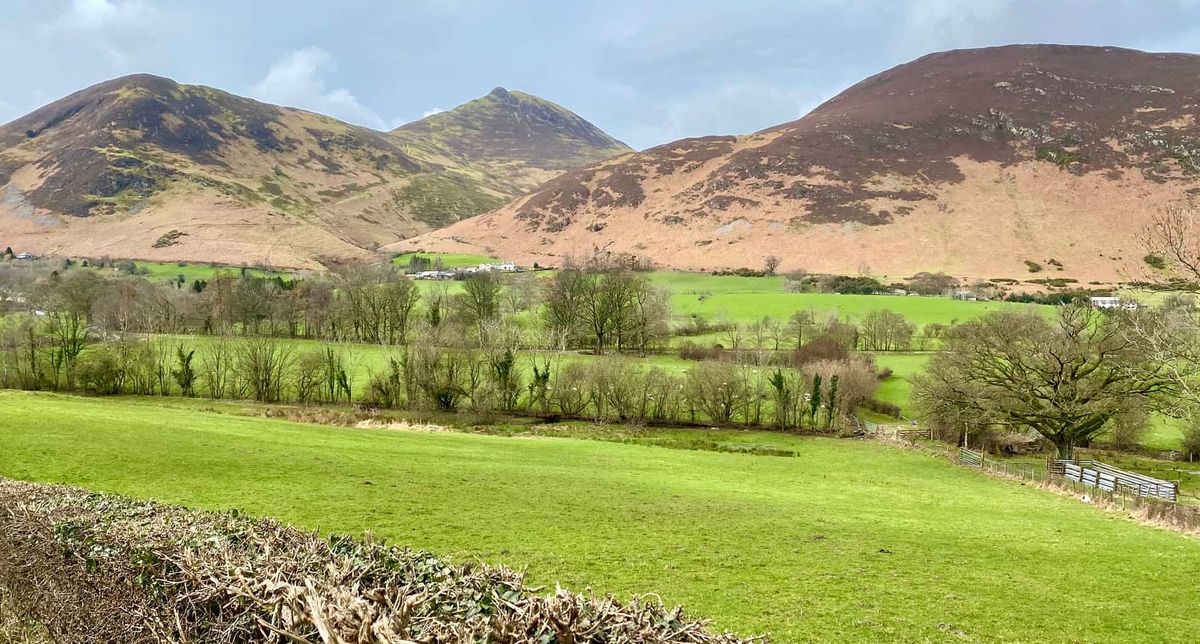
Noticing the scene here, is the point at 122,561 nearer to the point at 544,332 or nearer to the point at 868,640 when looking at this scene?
the point at 868,640

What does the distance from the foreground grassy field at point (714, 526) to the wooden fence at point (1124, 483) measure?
142 inches

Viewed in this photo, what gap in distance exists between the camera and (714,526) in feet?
64.2

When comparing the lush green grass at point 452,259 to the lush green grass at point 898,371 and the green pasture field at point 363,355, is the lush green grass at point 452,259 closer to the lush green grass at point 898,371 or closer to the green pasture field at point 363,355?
the green pasture field at point 363,355

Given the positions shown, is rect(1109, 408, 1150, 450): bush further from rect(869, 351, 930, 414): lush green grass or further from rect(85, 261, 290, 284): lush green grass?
rect(85, 261, 290, 284): lush green grass

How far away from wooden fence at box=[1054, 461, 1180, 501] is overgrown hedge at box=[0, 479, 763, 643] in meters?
37.4

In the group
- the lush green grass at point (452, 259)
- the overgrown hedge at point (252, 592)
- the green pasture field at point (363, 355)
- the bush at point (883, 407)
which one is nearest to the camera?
the overgrown hedge at point (252, 592)

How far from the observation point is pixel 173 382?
6906 cm

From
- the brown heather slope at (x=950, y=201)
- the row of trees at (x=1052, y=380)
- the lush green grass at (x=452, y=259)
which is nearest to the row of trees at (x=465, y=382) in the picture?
the row of trees at (x=1052, y=380)

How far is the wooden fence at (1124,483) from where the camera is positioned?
1259 inches

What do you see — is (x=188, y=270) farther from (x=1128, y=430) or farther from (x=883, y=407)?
(x=1128, y=430)

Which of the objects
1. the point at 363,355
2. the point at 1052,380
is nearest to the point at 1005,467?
the point at 1052,380

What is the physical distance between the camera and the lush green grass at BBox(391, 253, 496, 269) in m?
182

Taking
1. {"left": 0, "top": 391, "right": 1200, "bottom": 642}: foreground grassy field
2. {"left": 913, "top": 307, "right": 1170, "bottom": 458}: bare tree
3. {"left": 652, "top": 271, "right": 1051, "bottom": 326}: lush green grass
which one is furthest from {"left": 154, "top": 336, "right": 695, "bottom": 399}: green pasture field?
{"left": 0, "top": 391, "right": 1200, "bottom": 642}: foreground grassy field

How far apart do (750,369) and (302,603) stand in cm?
6864
